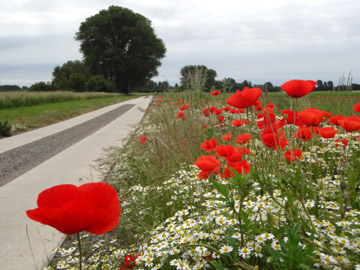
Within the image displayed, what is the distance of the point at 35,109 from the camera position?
15906 mm

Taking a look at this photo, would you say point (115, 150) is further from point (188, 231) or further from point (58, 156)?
point (188, 231)

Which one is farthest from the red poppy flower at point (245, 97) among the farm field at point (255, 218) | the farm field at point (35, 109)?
the farm field at point (35, 109)

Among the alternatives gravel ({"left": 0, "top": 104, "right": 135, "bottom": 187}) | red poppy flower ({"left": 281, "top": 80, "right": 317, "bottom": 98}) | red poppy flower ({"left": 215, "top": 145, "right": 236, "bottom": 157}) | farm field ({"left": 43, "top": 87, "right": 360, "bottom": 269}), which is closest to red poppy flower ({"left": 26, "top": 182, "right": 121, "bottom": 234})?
farm field ({"left": 43, "top": 87, "right": 360, "bottom": 269})

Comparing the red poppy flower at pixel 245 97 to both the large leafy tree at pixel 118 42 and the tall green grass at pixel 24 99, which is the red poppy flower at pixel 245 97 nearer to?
the tall green grass at pixel 24 99

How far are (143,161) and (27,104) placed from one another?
59.2ft

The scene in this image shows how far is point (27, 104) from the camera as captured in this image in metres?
19.0

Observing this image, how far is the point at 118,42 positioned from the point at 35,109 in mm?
30938

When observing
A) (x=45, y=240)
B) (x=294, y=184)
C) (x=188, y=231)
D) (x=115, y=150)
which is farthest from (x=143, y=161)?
(x=294, y=184)

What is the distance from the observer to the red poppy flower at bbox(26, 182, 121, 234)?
80 cm

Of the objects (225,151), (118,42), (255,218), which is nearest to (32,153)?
(225,151)

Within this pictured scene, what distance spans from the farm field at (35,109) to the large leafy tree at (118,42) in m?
13.0

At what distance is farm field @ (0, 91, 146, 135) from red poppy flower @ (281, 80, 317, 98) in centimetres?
897

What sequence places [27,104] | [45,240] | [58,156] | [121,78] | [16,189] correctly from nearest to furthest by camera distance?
[45,240] < [16,189] < [58,156] < [27,104] < [121,78]

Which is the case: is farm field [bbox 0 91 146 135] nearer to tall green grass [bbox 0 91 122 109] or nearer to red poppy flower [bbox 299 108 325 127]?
tall green grass [bbox 0 91 122 109]
